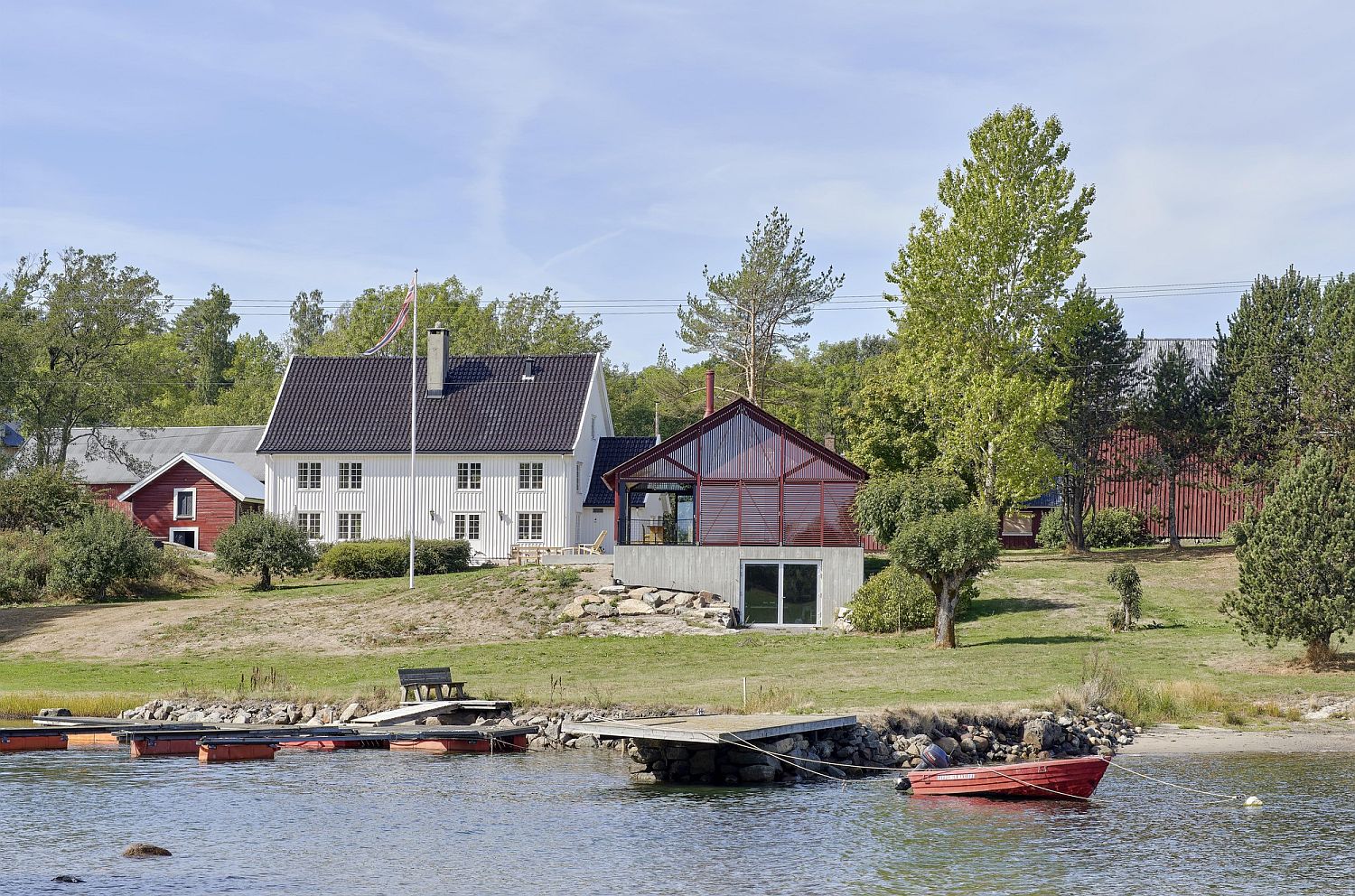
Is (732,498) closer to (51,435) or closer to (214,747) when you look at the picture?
(214,747)

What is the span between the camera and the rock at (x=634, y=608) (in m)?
49.2

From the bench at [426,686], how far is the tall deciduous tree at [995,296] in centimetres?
2656

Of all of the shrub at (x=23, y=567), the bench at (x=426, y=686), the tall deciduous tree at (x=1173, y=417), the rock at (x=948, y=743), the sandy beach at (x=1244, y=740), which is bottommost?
the sandy beach at (x=1244, y=740)

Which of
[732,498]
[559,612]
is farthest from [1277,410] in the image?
[559,612]

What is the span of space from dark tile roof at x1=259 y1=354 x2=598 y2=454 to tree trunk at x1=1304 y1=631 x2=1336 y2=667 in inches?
1396

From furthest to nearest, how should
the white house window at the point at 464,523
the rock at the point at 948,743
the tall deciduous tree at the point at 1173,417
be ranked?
the white house window at the point at 464,523, the tall deciduous tree at the point at 1173,417, the rock at the point at 948,743

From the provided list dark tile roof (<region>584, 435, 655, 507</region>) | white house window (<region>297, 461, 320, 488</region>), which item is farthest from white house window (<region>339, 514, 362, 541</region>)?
dark tile roof (<region>584, 435, 655, 507</region>)

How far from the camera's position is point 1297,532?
35.9 meters

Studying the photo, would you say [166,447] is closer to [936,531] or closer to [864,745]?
[936,531]

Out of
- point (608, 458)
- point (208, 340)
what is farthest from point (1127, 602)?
point (208, 340)

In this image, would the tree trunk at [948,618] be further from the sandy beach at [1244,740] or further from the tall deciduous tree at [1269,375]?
the tall deciduous tree at [1269,375]

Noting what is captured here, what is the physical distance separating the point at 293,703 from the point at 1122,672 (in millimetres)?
20483

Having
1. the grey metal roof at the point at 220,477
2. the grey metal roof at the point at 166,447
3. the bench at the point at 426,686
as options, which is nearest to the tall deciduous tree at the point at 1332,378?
the bench at the point at 426,686

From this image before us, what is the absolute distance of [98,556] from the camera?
55.1 meters
